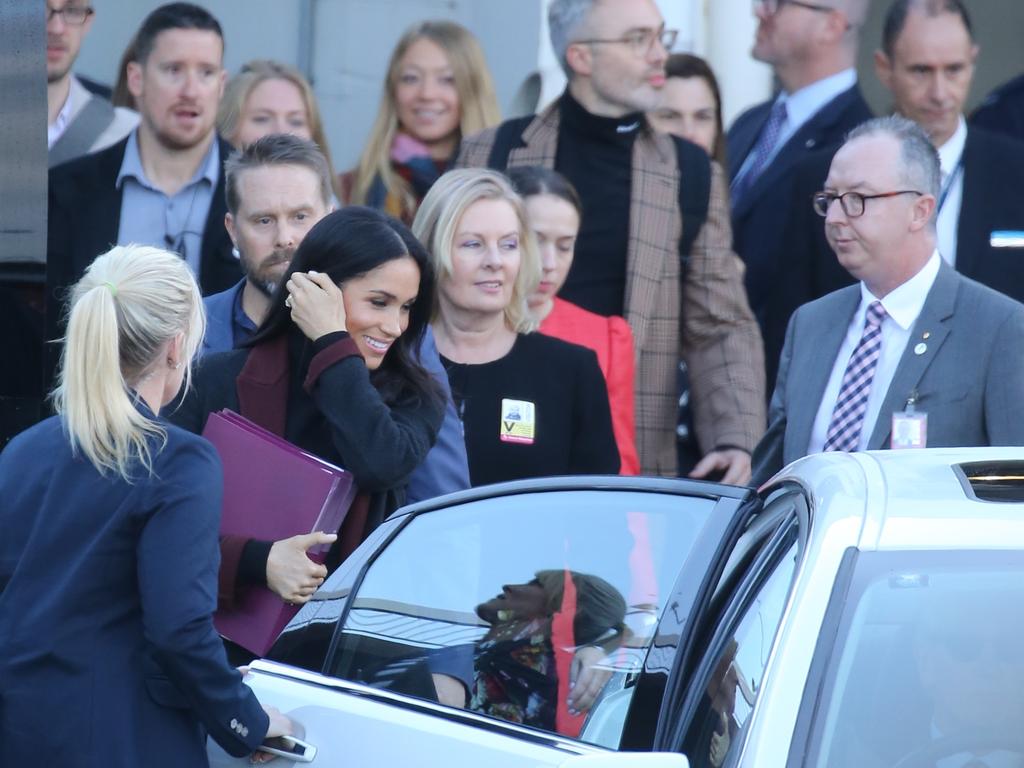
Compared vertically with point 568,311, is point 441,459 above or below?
below

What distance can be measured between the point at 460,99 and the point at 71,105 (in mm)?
1522

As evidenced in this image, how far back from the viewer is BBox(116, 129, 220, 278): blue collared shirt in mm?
5840

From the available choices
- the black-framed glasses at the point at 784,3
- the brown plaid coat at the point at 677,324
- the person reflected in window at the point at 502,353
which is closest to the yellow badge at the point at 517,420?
the person reflected in window at the point at 502,353

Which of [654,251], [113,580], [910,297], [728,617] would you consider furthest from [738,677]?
[654,251]

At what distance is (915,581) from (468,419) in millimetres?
2642

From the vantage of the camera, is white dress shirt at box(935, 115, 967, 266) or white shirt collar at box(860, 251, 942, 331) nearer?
white shirt collar at box(860, 251, 942, 331)

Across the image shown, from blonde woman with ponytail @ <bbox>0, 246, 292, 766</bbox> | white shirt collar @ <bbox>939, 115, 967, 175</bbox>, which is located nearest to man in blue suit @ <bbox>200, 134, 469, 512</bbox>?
blonde woman with ponytail @ <bbox>0, 246, 292, 766</bbox>

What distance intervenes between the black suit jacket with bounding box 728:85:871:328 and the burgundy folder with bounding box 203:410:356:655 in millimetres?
3260

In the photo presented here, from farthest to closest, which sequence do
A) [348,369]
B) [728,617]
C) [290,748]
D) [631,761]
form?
[348,369] < [290,748] < [728,617] < [631,761]

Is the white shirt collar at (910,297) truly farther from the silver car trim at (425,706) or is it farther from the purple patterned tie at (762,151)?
the purple patterned tie at (762,151)

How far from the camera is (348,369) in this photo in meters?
3.95

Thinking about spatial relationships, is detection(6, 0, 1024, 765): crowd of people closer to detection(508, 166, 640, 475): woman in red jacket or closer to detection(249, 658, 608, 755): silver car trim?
detection(508, 166, 640, 475): woman in red jacket

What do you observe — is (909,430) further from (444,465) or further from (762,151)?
(762,151)

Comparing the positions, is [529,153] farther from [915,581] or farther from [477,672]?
[915,581]
